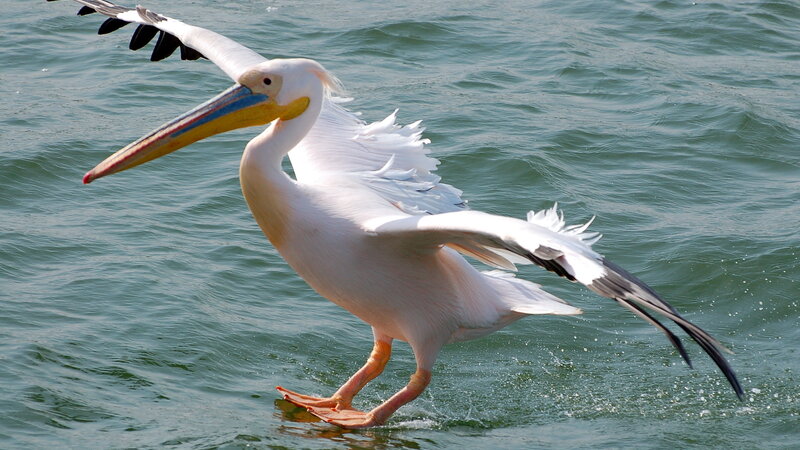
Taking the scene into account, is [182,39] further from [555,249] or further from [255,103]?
[555,249]

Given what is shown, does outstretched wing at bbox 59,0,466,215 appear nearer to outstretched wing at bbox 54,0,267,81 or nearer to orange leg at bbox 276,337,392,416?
outstretched wing at bbox 54,0,267,81

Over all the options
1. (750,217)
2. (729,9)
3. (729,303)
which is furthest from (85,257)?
(729,9)

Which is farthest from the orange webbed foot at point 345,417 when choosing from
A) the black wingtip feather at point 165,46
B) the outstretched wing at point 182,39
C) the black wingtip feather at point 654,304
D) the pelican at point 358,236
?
the black wingtip feather at point 165,46

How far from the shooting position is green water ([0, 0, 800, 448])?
15.8 ft

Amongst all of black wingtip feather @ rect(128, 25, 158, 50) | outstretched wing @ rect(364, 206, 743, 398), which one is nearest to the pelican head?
outstretched wing @ rect(364, 206, 743, 398)

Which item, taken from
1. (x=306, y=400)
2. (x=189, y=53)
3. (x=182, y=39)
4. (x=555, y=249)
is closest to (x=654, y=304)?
(x=555, y=249)

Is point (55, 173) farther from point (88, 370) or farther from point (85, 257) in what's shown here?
point (88, 370)

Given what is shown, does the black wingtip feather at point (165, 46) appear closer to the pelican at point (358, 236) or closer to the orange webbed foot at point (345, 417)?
the pelican at point (358, 236)

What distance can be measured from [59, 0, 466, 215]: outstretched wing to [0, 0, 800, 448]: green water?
33.5 inches

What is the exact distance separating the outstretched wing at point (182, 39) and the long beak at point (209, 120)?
0.78 meters

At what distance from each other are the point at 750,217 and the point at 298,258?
136 inches

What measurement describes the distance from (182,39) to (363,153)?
1291mm

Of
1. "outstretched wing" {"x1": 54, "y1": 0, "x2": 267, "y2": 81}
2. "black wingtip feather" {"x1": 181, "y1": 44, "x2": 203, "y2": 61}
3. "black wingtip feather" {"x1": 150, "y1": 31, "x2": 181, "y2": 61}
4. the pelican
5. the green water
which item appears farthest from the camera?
"black wingtip feather" {"x1": 150, "y1": 31, "x2": 181, "y2": 61}

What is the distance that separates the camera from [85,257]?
6.20 metres
